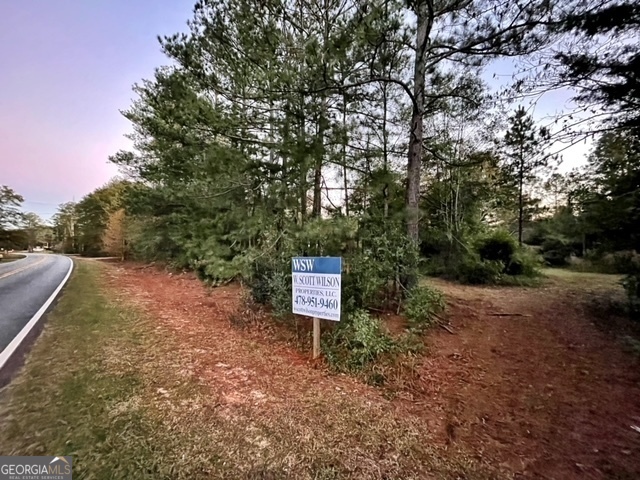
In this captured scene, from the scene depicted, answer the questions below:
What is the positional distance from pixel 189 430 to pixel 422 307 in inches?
146

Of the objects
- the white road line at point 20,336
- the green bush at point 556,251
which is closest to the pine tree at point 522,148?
the white road line at point 20,336

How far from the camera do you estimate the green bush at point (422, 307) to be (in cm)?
462

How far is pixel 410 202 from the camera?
526 centimetres

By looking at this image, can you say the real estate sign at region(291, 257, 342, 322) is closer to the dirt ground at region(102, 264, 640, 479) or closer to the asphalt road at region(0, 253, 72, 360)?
the dirt ground at region(102, 264, 640, 479)

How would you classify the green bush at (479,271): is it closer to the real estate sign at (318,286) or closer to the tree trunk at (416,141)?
the tree trunk at (416,141)

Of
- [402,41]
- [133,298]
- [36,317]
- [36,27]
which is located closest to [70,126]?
[36,27]

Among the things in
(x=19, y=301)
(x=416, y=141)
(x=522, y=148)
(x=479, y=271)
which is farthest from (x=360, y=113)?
(x=19, y=301)

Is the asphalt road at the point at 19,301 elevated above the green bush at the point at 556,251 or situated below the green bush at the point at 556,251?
below

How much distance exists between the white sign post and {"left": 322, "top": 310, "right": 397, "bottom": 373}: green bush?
0.28 m

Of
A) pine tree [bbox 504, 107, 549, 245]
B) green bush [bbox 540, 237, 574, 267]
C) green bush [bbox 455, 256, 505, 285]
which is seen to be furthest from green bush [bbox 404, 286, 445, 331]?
green bush [bbox 540, 237, 574, 267]

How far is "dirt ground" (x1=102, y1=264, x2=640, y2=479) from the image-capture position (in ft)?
7.33

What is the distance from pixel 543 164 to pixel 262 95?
4938 mm

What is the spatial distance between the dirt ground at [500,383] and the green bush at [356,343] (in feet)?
0.77

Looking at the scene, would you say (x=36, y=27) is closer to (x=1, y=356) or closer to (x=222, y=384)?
(x=1, y=356)
